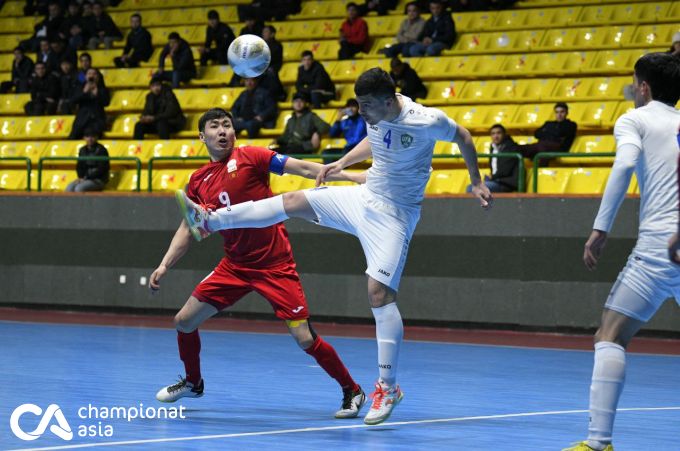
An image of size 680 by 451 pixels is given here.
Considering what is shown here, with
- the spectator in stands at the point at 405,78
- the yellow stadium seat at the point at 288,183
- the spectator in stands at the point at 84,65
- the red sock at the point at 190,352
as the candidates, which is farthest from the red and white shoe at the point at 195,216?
the spectator in stands at the point at 84,65

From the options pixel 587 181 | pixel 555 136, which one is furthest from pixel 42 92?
pixel 587 181

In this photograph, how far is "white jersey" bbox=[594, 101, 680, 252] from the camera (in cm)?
675

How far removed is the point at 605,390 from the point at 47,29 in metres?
21.4

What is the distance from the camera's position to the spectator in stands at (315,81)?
20891 millimetres

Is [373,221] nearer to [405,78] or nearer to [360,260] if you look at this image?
[360,260]

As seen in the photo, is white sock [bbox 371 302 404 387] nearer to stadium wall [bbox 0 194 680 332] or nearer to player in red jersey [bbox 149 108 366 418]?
player in red jersey [bbox 149 108 366 418]

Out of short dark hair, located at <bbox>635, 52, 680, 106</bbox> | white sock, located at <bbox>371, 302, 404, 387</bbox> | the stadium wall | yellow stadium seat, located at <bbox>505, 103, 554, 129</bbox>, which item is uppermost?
short dark hair, located at <bbox>635, 52, 680, 106</bbox>

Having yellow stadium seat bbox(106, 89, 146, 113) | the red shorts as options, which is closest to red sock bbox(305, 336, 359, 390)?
the red shorts

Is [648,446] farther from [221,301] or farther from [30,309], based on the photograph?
[30,309]

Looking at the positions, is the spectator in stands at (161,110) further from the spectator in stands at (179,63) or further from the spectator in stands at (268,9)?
the spectator in stands at (268,9)

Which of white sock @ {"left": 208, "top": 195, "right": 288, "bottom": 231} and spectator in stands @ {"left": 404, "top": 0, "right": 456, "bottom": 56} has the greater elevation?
spectator in stands @ {"left": 404, "top": 0, "right": 456, "bottom": 56}

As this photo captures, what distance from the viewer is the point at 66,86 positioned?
24.1 metres

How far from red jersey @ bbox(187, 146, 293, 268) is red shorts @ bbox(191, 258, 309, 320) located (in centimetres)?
7

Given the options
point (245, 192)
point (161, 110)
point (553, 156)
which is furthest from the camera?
point (161, 110)
